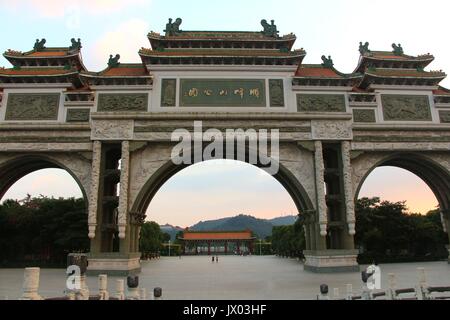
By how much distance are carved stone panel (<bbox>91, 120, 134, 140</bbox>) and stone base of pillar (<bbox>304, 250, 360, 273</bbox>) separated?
418 inches

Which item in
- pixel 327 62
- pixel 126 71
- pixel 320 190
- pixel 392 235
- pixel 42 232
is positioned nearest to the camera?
pixel 320 190

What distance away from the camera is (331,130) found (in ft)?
59.8

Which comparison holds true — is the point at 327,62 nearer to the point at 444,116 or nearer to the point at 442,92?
the point at 442,92

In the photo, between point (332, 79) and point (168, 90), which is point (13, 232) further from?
point (332, 79)

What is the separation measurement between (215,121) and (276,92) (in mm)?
3593

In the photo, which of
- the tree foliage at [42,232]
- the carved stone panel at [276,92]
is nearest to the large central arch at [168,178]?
the carved stone panel at [276,92]

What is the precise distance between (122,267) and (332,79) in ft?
45.1

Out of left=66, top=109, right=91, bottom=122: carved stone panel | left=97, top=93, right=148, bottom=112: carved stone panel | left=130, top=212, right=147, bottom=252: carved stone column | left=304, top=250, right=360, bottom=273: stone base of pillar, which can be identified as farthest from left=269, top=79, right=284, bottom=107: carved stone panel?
left=66, top=109, right=91, bottom=122: carved stone panel

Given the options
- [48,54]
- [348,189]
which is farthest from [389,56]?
[48,54]

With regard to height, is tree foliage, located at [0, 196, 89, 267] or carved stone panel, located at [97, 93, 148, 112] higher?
carved stone panel, located at [97, 93, 148, 112]

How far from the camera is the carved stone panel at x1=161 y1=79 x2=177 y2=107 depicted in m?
18.5

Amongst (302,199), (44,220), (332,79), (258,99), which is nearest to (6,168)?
(44,220)

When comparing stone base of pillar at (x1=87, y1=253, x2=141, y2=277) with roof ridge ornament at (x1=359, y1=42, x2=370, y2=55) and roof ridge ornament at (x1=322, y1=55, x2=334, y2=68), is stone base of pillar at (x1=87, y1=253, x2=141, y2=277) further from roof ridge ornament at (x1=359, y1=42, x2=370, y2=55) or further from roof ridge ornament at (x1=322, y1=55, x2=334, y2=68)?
roof ridge ornament at (x1=359, y1=42, x2=370, y2=55)

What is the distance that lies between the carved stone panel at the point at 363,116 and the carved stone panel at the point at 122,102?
1078 centimetres
